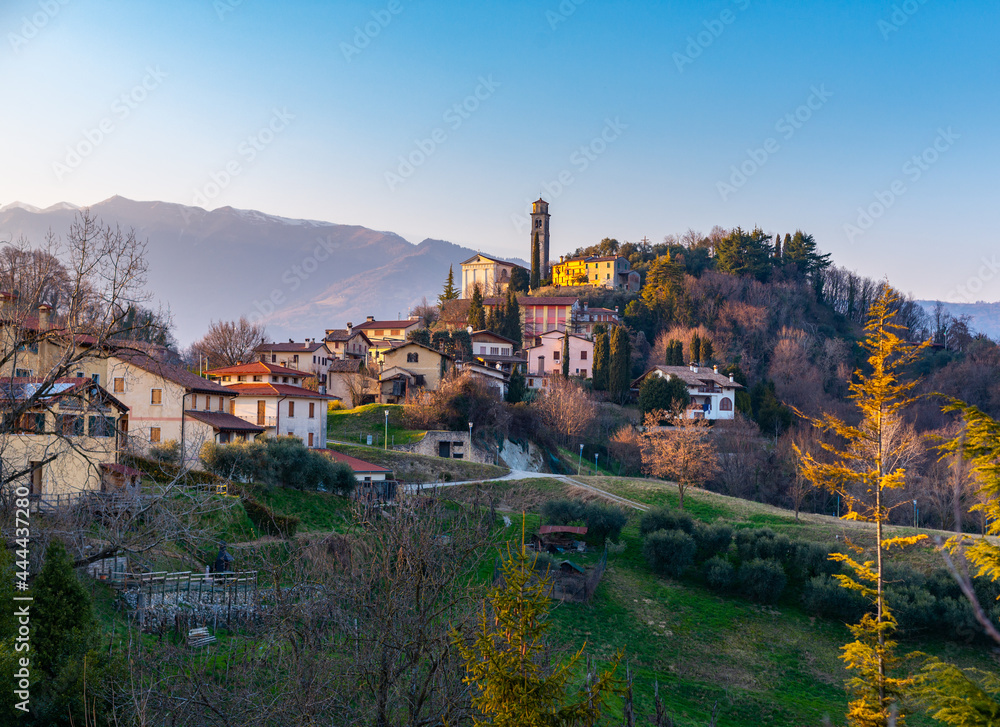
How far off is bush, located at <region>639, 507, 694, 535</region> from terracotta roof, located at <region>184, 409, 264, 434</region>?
2082 cm

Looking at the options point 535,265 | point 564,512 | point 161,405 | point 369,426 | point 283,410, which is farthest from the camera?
point 535,265

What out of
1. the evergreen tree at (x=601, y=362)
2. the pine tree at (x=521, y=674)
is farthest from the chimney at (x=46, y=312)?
the evergreen tree at (x=601, y=362)

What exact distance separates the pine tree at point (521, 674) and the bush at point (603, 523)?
24059 millimetres

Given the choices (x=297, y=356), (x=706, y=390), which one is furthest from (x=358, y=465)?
(x=706, y=390)

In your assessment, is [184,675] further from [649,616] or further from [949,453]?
[649,616]

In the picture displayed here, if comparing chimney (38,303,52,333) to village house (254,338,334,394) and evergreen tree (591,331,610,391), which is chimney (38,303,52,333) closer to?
village house (254,338,334,394)

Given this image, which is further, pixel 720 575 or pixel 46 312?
pixel 720 575

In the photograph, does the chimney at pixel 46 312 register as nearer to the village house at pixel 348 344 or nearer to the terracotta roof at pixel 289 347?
the terracotta roof at pixel 289 347

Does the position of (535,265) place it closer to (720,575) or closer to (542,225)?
(542,225)

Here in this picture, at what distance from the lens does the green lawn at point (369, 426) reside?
160 feet

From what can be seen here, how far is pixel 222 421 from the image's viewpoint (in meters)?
35.8

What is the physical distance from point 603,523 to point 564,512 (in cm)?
188

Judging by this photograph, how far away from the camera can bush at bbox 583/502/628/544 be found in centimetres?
3106

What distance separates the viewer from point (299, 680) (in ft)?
26.1
